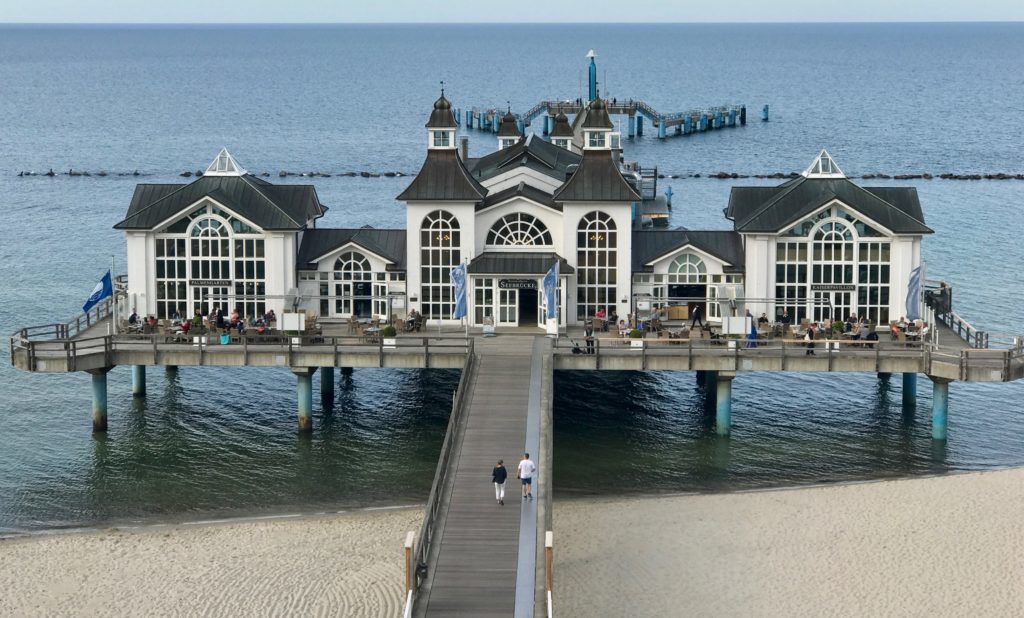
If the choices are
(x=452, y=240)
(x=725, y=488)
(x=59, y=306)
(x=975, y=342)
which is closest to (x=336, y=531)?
(x=725, y=488)

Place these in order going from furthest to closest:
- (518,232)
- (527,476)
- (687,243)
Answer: (518,232) → (687,243) → (527,476)

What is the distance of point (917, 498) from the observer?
44.1 m

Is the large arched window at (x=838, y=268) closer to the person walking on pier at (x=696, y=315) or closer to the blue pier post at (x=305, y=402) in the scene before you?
the person walking on pier at (x=696, y=315)

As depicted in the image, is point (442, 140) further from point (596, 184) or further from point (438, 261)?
point (596, 184)

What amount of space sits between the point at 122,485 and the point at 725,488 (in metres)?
16.9

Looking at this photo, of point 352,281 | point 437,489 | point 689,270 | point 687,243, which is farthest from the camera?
point 352,281

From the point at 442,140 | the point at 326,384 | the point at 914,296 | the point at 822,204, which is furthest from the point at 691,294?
the point at 326,384

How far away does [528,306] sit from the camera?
5478 centimetres

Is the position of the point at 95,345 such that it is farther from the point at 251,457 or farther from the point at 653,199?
the point at 653,199

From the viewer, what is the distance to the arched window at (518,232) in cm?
5472

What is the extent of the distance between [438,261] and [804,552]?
63.0 feet

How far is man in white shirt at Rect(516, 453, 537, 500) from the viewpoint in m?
37.0

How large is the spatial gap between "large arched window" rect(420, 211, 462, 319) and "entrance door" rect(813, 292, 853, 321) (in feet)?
38.6

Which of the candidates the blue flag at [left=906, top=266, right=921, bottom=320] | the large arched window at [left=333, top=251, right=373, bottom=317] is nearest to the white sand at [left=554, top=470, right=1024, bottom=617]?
the blue flag at [left=906, top=266, right=921, bottom=320]
